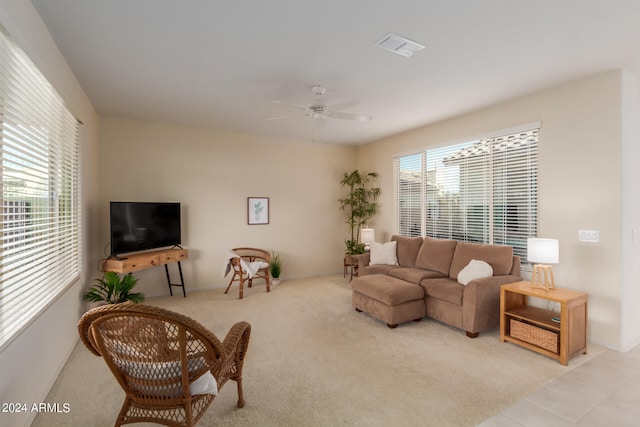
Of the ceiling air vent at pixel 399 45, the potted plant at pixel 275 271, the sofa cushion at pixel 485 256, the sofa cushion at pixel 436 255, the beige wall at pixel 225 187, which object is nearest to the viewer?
the ceiling air vent at pixel 399 45

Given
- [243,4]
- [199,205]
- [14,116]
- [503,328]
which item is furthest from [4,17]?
[503,328]

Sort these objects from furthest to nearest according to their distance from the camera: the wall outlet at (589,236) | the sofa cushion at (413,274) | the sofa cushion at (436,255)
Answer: the sofa cushion at (436,255)
the sofa cushion at (413,274)
the wall outlet at (589,236)

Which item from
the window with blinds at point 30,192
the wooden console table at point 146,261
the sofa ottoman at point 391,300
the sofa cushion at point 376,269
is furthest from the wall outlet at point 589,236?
the wooden console table at point 146,261

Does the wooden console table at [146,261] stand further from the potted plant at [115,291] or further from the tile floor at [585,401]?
the tile floor at [585,401]

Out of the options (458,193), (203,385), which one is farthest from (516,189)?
(203,385)

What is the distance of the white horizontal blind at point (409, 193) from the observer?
5.56 meters

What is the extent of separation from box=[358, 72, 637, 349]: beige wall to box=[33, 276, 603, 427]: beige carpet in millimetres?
688

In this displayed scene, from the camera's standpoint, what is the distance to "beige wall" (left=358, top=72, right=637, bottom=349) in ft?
10.5

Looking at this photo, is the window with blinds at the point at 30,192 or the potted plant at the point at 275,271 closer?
the window with blinds at the point at 30,192

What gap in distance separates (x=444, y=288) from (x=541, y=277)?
3.41 feet

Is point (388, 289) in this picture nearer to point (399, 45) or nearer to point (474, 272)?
point (474, 272)

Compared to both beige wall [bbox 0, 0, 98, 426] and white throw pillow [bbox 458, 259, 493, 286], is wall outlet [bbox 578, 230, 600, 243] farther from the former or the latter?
beige wall [bbox 0, 0, 98, 426]

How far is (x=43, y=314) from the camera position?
7.89 ft

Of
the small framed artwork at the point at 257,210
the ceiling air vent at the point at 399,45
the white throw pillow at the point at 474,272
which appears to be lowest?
the white throw pillow at the point at 474,272
